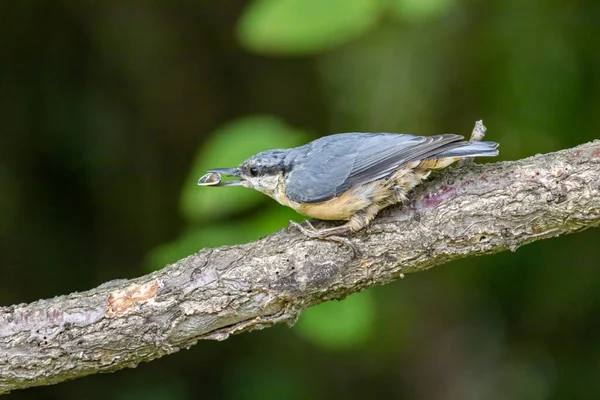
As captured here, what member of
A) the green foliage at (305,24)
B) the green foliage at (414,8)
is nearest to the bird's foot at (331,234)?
the green foliage at (305,24)

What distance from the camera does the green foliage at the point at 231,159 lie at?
317 centimetres

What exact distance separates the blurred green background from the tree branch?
5.64 feet

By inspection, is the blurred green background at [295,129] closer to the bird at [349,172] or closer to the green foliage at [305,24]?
the bird at [349,172]

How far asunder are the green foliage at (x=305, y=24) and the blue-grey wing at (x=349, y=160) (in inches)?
17.2

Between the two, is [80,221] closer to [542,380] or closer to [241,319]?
[241,319]

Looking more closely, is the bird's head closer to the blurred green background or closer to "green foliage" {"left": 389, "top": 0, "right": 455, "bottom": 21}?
"green foliage" {"left": 389, "top": 0, "right": 455, "bottom": 21}

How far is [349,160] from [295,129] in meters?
1.35

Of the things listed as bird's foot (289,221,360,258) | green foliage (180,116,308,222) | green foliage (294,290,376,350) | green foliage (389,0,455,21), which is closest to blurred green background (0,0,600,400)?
green foliage (180,116,308,222)

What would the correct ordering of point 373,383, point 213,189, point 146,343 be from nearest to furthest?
point 146,343
point 213,189
point 373,383

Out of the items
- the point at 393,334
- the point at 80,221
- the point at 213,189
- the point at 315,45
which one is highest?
the point at 80,221

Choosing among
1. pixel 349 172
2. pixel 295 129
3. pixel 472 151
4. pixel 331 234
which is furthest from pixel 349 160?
pixel 295 129

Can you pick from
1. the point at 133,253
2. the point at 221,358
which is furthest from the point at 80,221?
the point at 221,358

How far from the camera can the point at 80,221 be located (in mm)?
4754

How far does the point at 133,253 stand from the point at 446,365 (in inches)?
91.8
